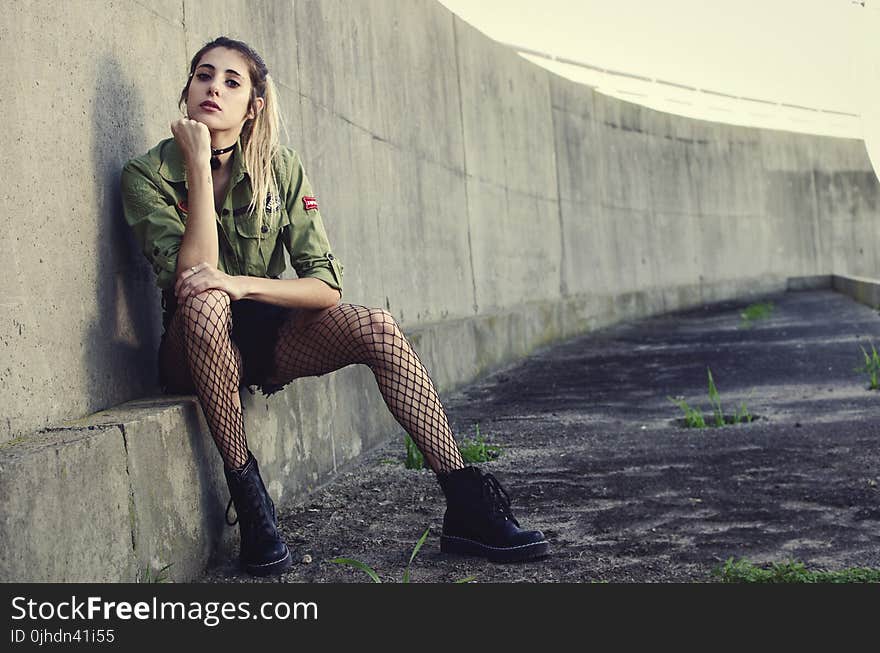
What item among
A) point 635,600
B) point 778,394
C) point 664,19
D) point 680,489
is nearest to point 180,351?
point 635,600

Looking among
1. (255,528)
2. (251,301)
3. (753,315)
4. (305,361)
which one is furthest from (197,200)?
(753,315)

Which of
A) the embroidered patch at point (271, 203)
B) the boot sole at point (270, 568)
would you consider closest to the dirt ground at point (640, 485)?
the boot sole at point (270, 568)

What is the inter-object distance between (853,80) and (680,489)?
2040 cm

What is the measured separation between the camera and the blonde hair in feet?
10.2

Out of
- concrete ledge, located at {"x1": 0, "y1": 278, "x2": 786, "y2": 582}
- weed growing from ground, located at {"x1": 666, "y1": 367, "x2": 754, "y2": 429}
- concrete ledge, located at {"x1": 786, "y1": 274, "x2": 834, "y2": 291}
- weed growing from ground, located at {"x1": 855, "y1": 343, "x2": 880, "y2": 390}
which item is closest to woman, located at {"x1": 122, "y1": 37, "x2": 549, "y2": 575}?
concrete ledge, located at {"x1": 0, "y1": 278, "x2": 786, "y2": 582}

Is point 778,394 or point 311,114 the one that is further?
point 778,394

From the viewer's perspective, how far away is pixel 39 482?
6.88 ft

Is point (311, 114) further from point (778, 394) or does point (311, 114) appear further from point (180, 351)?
point (778, 394)

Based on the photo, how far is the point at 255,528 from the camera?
2.84m

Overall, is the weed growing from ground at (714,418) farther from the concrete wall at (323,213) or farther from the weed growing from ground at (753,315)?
the weed growing from ground at (753,315)

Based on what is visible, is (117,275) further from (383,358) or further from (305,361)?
(383,358)

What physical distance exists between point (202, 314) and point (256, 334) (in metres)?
0.42

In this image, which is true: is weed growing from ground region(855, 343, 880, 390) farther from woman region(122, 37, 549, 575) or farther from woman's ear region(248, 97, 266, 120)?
woman's ear region(248, 97, 266, 120)

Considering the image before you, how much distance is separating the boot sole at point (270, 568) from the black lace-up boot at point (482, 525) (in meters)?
0.41
